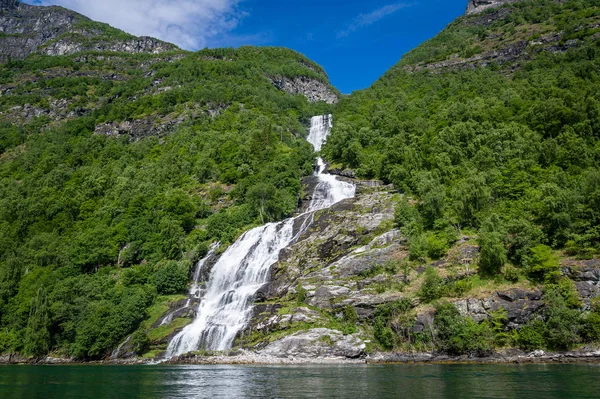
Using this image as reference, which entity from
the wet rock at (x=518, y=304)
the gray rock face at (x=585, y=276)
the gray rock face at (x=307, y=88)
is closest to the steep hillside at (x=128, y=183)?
the gray rock face at (x=307, y=88)

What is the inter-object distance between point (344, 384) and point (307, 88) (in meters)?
165

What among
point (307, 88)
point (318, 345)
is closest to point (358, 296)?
point (318, 345)

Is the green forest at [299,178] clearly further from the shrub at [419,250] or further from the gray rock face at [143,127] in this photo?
the gray rock face at [143,127]

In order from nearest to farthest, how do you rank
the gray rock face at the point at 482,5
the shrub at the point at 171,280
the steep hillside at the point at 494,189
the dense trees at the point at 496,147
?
the steep hillside at the point at 494,189 < the dense trees at the point at 496,147 < the shrub at the point at 171,280 < the gray rock face at the point at 482,5

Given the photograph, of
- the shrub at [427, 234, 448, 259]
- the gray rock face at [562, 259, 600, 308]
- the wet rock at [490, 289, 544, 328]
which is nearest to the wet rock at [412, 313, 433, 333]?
the wet rock at [490, 289, 544, 328]

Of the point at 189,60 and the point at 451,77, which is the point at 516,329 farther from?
the point at 189,60

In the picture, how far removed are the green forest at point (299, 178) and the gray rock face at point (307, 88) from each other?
1859cm

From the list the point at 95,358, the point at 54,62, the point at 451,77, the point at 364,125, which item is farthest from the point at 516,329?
the point at 54,62

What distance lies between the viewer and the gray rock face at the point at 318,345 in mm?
43812

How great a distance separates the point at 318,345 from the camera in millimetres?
44625

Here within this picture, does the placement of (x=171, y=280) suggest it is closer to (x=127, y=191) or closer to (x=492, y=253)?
(x=127, y=191)

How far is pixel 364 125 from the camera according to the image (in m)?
103

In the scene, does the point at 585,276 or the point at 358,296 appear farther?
the point at 358,296

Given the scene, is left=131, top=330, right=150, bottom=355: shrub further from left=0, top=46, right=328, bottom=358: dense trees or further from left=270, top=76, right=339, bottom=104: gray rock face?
left=270, top=76, right=339, bottom=104: gray rock face
